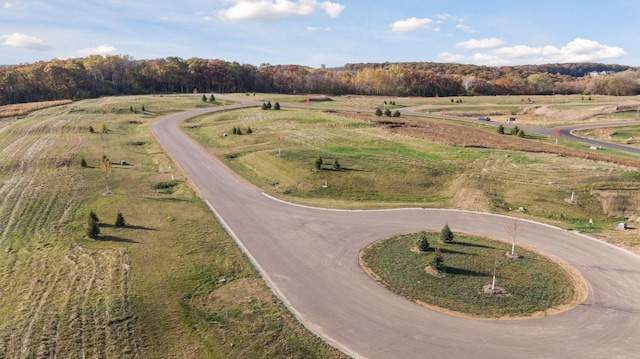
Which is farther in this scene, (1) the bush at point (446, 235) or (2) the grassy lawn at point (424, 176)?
(2) the grassy lawn at point (424, 176)

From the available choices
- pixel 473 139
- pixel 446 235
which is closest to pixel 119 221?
pixel 446 235

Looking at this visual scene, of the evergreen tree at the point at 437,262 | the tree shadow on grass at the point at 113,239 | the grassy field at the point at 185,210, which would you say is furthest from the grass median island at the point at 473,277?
the tree shadow on grass at the point at 113,239

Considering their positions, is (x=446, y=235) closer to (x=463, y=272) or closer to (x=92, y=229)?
(x=463, y=272)

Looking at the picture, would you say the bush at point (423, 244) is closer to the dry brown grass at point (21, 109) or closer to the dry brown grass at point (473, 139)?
the dry brown grass at point (473, 139)

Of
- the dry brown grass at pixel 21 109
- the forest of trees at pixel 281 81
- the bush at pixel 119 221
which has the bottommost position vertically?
the bush at pixel 119 221

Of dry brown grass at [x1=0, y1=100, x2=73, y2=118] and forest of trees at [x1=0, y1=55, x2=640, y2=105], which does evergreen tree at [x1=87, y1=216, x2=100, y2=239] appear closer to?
dry brown grass at [x1=0, y1=100, x2=73, y2=118]

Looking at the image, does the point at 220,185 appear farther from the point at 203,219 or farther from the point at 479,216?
the point at 479,216
